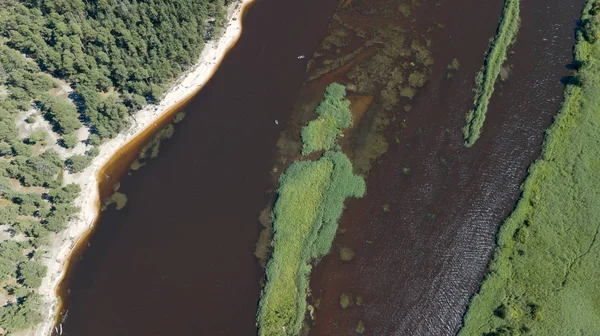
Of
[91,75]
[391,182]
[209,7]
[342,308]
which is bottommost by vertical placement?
[342,308]

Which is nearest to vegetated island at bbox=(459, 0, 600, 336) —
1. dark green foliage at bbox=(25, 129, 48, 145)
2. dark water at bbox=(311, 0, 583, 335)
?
dark water at bbox=(311, 0, 583, 335)

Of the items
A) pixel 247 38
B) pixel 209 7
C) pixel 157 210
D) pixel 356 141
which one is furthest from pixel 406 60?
pixel 157 210

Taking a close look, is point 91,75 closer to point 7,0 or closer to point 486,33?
point 7,0

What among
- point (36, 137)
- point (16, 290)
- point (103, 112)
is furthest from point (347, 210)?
point (36, 137)

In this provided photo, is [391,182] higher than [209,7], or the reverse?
[209,7]

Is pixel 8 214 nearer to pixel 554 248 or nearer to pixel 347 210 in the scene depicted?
pixel 347 210

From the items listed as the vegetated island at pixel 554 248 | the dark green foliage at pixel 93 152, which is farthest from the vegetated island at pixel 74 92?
the vegetated island at pixel 554 248
